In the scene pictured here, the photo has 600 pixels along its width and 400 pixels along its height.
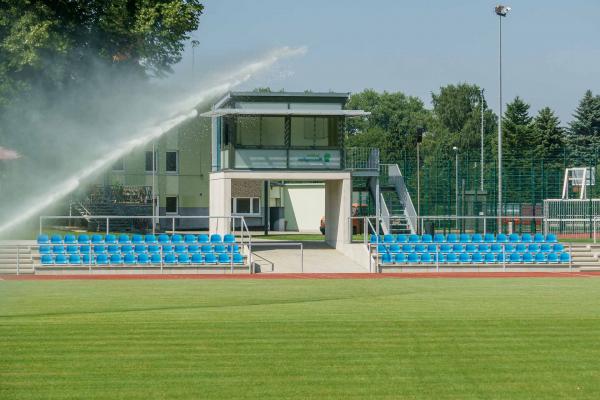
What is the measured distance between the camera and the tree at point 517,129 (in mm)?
90438

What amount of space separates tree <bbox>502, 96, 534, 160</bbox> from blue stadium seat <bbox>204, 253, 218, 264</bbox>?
5620 centimetres

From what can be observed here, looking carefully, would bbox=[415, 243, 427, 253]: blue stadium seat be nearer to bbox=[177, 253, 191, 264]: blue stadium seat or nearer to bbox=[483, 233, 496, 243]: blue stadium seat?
bbox=[483, 233, 496, 243]: blue stadium seat

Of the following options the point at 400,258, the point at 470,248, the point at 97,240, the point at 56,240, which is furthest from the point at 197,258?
the point at 470,248

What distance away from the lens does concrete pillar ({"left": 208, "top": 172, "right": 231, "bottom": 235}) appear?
40844 mm

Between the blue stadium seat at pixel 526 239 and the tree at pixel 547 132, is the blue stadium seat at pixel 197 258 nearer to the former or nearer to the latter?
the blue stadium seat at pixel 526 239

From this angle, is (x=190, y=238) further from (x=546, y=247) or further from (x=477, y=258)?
(x=546, y=247)

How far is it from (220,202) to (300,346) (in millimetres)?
26256

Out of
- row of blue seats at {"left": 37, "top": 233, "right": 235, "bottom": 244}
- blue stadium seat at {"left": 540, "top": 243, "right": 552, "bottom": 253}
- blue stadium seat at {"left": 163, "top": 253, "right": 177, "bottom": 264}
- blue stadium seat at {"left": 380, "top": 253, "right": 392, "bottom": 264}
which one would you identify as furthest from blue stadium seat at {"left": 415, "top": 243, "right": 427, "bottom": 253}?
blue stadium seat at {"left": 163, "top": 253, "right": 177, "bottom": 264}

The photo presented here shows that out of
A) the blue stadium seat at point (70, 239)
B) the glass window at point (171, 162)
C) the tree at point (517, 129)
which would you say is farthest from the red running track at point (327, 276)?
the tree at point (517, 129)

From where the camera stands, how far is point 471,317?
761 inches

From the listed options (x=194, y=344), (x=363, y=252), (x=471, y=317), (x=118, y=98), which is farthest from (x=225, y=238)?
(x=194, y=344)

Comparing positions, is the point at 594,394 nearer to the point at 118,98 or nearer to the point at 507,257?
the point at 507,257

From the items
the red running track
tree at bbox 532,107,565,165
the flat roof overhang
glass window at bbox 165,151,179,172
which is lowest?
the red running track

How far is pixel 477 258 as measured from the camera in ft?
124
